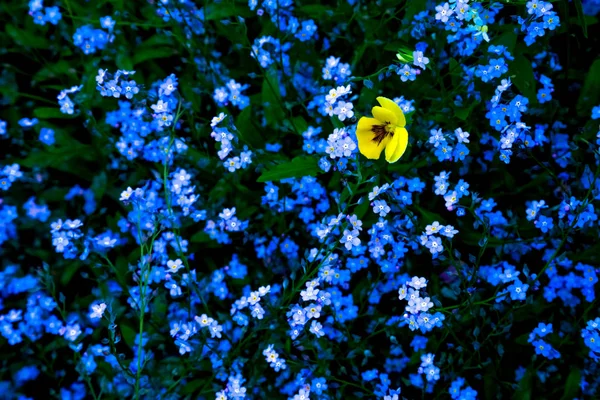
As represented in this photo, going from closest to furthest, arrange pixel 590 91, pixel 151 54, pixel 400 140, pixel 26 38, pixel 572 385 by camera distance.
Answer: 1. pixel 400 140
2. pixel 572 385
3. pixel 590 91
4. pixel 151 54
5. pixel 26 38

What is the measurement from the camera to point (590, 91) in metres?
2.82

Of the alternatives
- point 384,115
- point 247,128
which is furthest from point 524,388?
point 247,128

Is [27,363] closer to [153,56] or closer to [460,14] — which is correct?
[153,56]

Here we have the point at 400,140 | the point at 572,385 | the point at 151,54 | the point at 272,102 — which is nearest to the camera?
the point at 400,140

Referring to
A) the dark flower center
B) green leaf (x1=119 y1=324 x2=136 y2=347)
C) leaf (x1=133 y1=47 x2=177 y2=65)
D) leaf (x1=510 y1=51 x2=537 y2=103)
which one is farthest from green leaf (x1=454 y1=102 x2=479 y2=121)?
green leaf (x1=119 y1=324 x2=136 y2=347)

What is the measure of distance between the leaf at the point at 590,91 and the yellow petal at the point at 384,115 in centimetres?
142

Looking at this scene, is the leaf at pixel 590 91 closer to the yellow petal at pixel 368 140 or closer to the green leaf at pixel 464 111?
the green leaf at pixel 464 111

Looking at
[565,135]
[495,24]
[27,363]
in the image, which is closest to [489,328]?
[565,135]

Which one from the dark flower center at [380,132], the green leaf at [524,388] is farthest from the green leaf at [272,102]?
the green leaf at [524,388]

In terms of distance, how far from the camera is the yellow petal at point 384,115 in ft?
6.38

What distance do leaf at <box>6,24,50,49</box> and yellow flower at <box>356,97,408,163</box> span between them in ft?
7.33

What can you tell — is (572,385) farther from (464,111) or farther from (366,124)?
(366,124)

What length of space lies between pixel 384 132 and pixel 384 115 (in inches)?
2.8

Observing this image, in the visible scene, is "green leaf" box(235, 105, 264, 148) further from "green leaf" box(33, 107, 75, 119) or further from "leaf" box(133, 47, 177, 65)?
"green leaf" box(33, 107, 75, 119)
